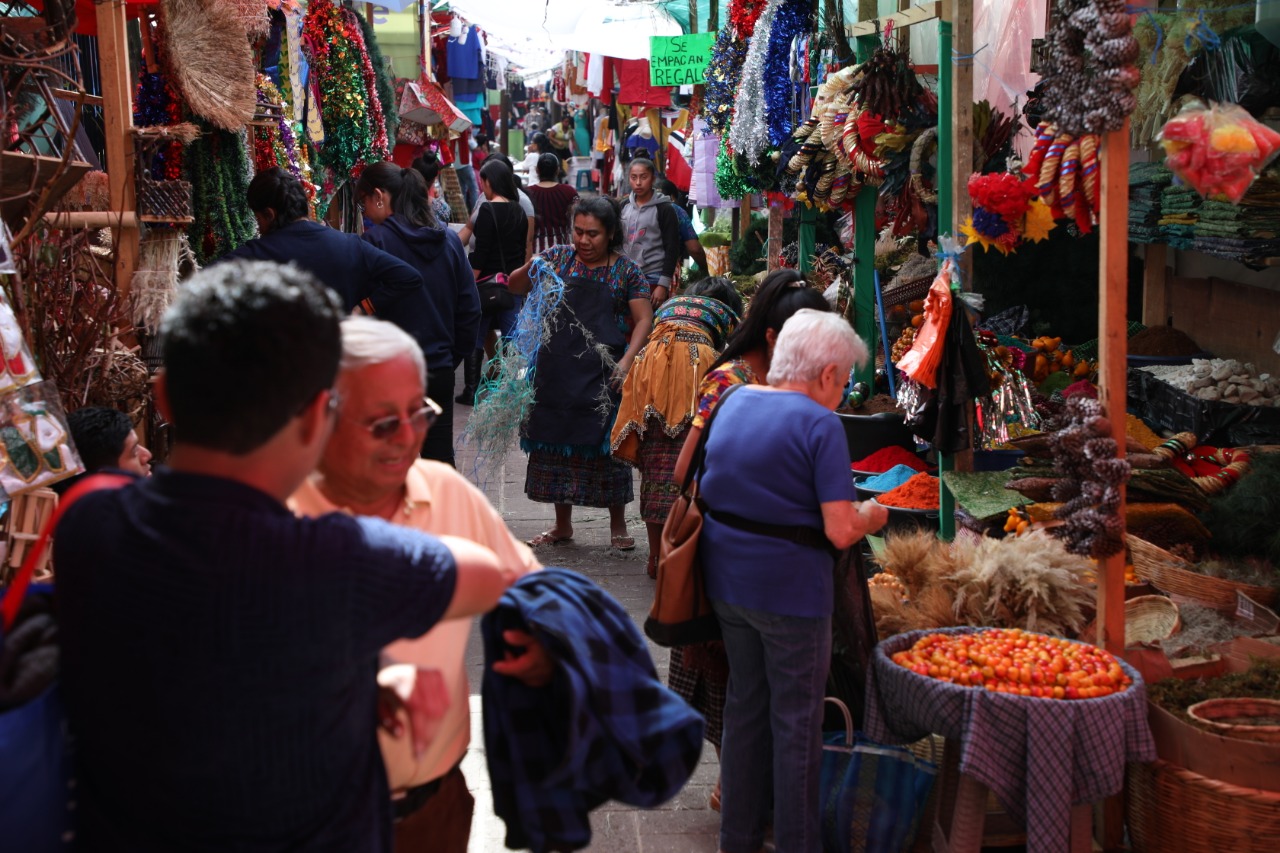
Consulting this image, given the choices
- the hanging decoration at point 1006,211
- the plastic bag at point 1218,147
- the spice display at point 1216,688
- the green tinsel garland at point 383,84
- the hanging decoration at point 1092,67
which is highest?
the green tinsel garland at point 383,84

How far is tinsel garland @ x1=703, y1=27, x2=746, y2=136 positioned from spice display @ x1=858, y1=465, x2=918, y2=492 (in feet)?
10.7

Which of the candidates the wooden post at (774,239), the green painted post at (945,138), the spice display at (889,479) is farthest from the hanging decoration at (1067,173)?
the wooden post at (774,239)

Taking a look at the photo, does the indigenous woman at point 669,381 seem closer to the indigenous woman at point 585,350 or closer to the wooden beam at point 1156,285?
the indigenous woman at point 585,350

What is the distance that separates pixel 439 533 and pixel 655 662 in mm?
2988

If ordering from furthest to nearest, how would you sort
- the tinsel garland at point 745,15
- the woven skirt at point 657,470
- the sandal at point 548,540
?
the tinsel garland at point 745,15, the sandal at point 548,540, the woven skirt at point 657,470

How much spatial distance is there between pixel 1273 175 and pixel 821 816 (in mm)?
2982

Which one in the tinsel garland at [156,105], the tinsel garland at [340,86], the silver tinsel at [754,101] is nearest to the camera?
the tinsel garland at [156,105]

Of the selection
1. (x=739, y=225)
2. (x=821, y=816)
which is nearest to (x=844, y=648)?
(x=821, y=816)

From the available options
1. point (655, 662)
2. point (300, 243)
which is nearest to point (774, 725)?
point (655, 662)

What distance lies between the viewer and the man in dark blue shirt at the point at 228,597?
1483 millimetres

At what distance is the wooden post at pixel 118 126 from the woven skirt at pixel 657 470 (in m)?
2.54

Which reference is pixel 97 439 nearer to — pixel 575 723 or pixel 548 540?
pixel 575 723

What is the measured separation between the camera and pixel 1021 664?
11.4ft

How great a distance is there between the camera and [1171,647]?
414 centimetres
